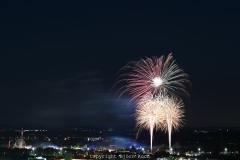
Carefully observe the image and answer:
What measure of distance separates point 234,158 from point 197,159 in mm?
4820

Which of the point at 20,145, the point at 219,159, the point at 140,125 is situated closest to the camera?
the point at 140,125

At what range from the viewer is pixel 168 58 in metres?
25.0

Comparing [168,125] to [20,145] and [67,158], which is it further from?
[20,145]

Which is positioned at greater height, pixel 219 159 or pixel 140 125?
pixel 140 125

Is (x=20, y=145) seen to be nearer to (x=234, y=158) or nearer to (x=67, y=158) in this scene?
(x=234, y=158)

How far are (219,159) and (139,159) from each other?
25.4ft

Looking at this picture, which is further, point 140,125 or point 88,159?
point 88,159

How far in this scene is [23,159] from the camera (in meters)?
36.9

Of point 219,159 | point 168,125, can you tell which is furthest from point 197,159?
point 168,125

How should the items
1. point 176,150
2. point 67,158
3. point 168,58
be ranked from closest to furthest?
1. point 67,158
2. point 168,58
3. point 176,150

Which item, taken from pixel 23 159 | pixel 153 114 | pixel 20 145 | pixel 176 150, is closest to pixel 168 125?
pixel 153 114

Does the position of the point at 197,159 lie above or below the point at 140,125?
below

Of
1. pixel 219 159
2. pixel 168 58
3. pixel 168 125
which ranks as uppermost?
pixel 168 58

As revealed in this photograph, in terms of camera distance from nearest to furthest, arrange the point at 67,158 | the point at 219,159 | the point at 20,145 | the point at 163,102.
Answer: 1. the point at 67,158
2. the point at 163,102
3. the point at 219,159
4. the point at 20,145
